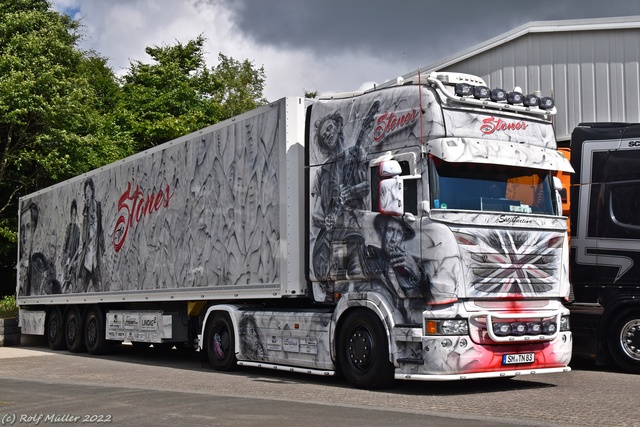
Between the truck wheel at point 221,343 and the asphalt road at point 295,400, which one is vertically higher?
the truck wheel at point 221,343

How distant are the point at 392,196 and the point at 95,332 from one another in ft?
34.0

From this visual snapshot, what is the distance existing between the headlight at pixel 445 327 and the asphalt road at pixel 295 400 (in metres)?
0.77

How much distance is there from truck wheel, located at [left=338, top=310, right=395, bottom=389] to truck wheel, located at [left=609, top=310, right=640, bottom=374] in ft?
12.8

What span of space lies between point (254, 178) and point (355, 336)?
10.6 ft

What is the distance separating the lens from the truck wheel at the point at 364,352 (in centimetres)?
1073

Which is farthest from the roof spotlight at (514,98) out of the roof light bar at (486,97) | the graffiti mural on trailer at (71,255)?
the graffiti mural on trailer at (71,255)

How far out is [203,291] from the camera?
14.5m

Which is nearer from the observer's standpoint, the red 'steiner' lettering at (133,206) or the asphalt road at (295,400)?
the asphalt road at (295,400)

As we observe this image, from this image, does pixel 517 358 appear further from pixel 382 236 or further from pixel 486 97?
pixel 486 97

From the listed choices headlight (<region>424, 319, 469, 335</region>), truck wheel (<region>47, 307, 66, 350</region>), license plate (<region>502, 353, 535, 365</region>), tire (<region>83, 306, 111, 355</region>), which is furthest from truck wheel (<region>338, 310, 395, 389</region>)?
truck wheel (<region>47, 307, 66, 350</region>)

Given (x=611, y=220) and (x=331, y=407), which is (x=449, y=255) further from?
(x=611, y=220)

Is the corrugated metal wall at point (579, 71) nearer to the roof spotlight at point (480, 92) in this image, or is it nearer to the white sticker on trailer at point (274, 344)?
the roof spotlight at point (480, 92)

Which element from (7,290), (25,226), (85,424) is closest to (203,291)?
(85,424)

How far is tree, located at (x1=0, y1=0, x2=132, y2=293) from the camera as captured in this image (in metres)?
27.0
